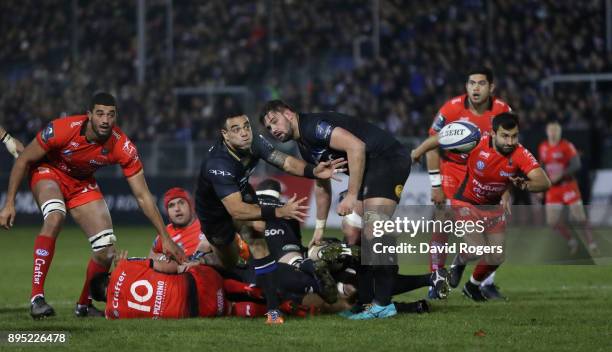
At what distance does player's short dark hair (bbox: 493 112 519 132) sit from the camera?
10.3 meters

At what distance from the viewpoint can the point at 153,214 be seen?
9.70m

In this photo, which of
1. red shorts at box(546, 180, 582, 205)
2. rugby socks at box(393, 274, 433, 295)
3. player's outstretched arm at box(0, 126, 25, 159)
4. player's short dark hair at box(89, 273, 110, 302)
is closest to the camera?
rugby socks at box(393, 274, 433, 295)

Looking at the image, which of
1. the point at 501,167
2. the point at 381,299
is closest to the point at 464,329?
the point at 381,299

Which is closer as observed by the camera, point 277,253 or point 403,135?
point 277,253

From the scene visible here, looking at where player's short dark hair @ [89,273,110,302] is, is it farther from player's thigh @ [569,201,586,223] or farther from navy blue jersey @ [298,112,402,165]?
player's thigh @ [569,201,586,223]

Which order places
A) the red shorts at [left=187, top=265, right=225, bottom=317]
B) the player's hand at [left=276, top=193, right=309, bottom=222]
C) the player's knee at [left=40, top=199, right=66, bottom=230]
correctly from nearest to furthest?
the player's hand at [left=276, top=193, right=309, bottom=222]
the red shorts at [left=187, top=265, right=225, bottom=317]
the player's knee at [left=40, top=199, right=66, bottom=230]

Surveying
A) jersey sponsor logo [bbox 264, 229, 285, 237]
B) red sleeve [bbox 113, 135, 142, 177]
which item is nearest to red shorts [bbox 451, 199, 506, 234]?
jersey sponsor logo [bbox 264, 229, 285, 237]

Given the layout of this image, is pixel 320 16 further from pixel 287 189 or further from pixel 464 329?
pixel 464 329

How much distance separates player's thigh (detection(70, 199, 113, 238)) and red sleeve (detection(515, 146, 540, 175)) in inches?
160

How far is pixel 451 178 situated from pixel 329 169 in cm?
337

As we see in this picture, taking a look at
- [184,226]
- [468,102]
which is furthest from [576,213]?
[184,226]

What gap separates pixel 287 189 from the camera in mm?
22844

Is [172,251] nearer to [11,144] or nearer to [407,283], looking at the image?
[407,283]

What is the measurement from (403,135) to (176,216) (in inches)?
541
